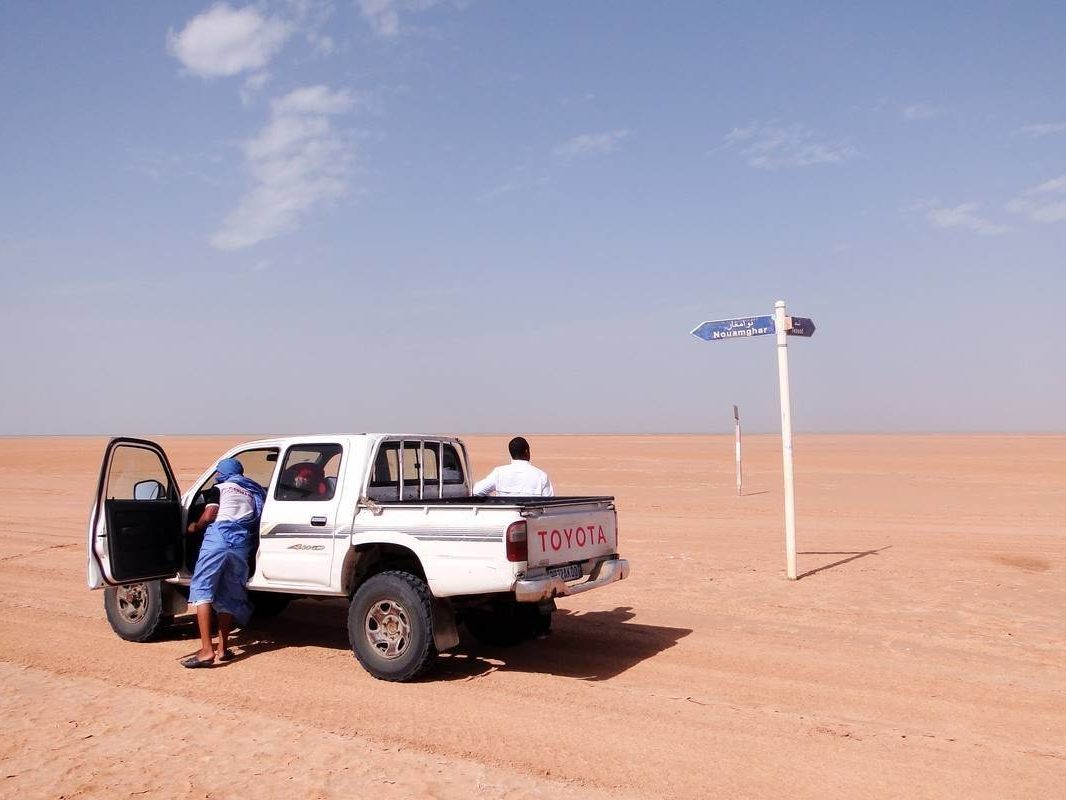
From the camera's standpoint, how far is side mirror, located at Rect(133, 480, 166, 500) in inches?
322

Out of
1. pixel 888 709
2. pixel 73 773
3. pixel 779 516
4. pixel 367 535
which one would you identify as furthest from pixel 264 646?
pixel 779 516

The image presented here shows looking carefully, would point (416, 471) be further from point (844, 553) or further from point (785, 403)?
point (844, 553)

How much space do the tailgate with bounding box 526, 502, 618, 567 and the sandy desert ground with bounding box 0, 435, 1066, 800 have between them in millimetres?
947

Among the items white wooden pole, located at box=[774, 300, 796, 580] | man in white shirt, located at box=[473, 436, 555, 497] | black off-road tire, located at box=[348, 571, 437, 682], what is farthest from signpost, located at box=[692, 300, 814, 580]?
black off-road tire, located at box=[348, 571, 437, 682]

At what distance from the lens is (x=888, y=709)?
6.12 m

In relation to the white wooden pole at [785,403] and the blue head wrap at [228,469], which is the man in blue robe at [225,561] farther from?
the white wooden pole at [785,403]

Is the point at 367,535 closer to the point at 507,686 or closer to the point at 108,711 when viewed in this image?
the point at 507,686

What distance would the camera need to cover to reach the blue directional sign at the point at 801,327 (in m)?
10.8

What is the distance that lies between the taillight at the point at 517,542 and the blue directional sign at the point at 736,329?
214 inches

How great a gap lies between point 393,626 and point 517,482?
2.07 meters

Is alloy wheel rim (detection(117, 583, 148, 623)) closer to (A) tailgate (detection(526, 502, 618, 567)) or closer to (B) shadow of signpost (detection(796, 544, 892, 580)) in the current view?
(A) tailgate (detection(526, 502, 618, 567))

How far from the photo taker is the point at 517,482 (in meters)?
8.60

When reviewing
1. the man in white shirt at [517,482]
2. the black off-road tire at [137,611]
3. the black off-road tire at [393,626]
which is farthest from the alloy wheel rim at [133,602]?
the man in white shirt at [517,482]

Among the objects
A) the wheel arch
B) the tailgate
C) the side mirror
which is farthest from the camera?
the side mirror
